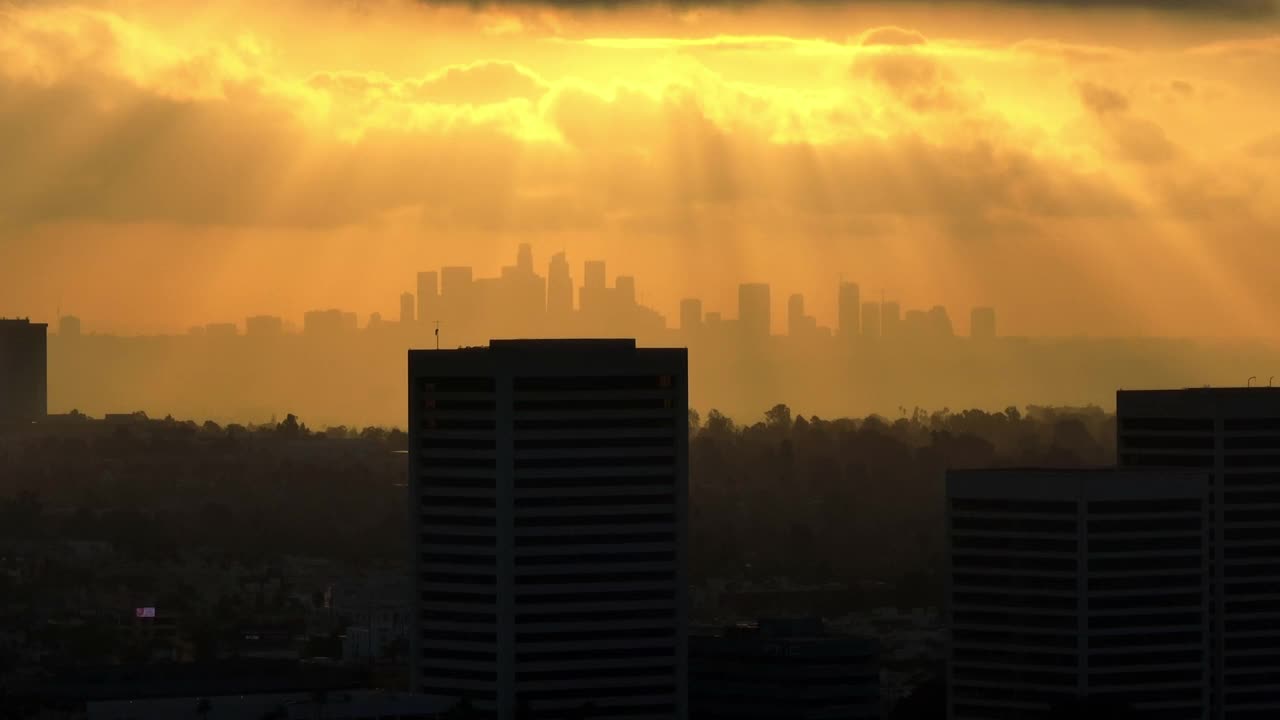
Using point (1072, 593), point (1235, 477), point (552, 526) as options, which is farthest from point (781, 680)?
point (1235, 477)

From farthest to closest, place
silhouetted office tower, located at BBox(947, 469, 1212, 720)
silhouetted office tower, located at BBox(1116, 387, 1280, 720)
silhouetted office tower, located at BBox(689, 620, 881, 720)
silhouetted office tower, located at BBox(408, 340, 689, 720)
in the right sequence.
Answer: silhouetted office tower, located at BBox(1116, 387, 1280, 720), silhouetted office tower, located at BBox(689, 620, 881, 720), silhouetted office tower, located at BBox(947, 469, 1212, 720), silhouetted office tower, located at BBox(408, 340, 689, 720)

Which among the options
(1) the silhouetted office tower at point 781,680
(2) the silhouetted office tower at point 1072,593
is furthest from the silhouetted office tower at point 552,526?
(2) the silhouetted office tower at point 1072,593

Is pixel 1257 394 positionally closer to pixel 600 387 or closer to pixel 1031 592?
pixel 1031 592

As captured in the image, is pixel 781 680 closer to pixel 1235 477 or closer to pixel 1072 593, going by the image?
pixel 1072 593

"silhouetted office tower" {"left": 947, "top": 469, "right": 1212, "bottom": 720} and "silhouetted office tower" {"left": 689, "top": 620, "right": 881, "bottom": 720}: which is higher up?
"silhouetted office tower" {"left": 947, "top": 469, "right": 1212, "bottom": 720}

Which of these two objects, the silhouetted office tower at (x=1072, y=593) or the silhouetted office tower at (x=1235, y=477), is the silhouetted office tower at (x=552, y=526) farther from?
the silhouetted office tower at (x=1235, y=477)

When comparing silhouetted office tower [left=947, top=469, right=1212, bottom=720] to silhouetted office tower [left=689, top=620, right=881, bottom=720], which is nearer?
silhouetted office tower [left=947, top=469, right=1212, bottom=720]

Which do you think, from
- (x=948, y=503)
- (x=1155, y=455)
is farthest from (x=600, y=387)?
(x=1155, y=455)

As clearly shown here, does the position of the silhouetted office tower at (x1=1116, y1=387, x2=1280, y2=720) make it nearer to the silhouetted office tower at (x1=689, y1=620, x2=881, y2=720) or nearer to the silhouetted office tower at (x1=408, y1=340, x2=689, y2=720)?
the silhouetted office tower at (x1=689, y1=620, x2=881, y2=720)

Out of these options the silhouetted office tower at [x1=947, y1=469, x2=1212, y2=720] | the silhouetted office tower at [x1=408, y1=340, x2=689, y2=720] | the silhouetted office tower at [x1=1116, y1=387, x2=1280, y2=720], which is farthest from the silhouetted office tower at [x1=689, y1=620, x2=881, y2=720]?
the silhouetted office tower at [x1=1116, y1=387, x2=1280, y2=720]
